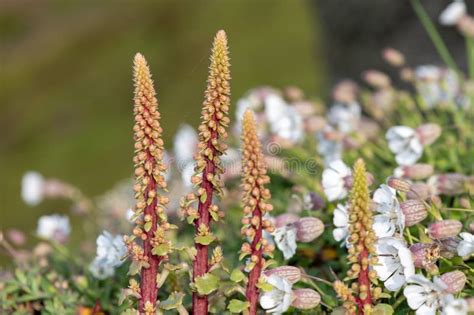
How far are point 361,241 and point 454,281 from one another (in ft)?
0.98

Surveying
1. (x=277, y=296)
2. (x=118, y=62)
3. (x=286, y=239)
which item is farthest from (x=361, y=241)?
(x=118, y=62)

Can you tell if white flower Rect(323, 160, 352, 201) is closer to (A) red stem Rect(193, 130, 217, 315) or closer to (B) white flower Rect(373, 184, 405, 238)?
(B) white flower Rect(373, 184, 405, 238)

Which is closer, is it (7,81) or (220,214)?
(220,214)

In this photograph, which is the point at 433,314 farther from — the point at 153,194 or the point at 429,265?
the point at 153,194

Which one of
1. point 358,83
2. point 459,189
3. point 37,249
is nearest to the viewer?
point 459,189

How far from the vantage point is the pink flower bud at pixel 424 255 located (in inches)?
70.0

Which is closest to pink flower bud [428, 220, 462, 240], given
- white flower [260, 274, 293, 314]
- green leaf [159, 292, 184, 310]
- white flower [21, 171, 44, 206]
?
→ white flower [260, 274, 293, 314]

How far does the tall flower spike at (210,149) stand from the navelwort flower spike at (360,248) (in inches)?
13.4

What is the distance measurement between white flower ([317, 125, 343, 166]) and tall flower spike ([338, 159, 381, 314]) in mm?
1370

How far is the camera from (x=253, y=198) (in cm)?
167

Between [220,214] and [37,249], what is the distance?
3.86 feet

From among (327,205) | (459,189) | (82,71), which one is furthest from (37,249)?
(82,71)

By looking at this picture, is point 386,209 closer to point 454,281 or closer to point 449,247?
point 449,247

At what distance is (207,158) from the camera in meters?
1.75
